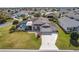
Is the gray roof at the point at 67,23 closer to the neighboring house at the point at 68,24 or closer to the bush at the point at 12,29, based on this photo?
the neighboring house at the point at 68,24

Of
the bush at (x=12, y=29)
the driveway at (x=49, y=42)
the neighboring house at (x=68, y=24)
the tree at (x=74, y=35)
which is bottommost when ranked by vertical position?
the driveway at (x=49, y=42)

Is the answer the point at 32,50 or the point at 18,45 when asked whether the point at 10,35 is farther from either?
the point at 32,50

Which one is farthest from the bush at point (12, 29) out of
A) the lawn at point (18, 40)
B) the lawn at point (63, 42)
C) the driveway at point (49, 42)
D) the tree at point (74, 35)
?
the tree at point (74, 35)

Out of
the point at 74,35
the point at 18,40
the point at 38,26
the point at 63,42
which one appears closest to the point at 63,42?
the point at 63,42

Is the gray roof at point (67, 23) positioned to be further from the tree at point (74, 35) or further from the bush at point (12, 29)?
the bush at point (12, 29)

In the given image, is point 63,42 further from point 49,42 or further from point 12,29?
point 12,29

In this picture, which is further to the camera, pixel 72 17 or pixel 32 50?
pixel 72 17

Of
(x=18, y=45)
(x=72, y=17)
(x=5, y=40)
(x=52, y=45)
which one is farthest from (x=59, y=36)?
(x=5, y=40)

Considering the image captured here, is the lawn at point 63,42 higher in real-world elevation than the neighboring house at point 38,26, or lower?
lower
